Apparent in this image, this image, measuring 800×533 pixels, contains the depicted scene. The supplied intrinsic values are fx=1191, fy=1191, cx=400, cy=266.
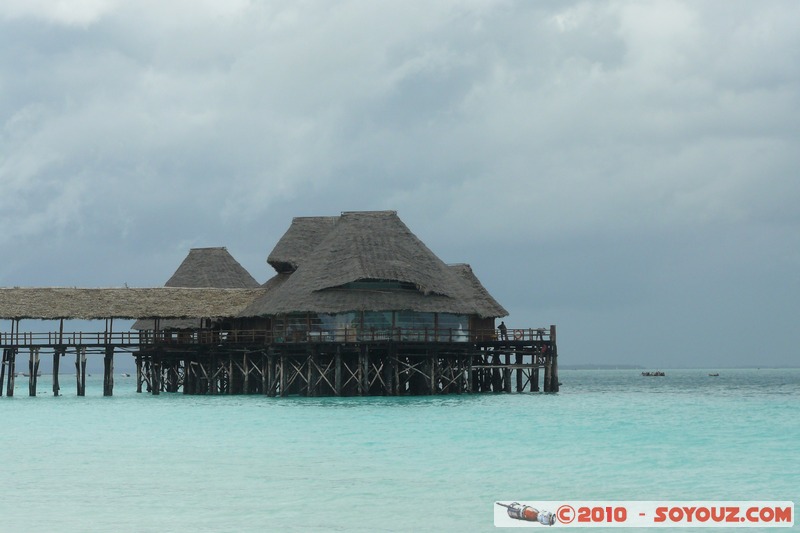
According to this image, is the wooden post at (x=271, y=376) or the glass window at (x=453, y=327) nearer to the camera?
the glass window at (x=453, y=327)

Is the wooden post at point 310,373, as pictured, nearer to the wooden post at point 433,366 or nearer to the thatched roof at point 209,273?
the wooden post at point 433,366

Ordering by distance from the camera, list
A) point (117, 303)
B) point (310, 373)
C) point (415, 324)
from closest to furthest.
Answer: point (310, 373) → point (415, 324) → point (117, 303)

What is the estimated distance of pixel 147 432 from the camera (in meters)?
32.8

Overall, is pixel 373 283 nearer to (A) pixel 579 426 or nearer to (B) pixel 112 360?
(B) pixel 112 360

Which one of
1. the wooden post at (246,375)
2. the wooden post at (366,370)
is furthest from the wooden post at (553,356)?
the wooden post at (246,375)

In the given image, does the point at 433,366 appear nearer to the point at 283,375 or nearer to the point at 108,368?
the point at 283,375

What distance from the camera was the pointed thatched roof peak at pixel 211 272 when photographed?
2569 inches

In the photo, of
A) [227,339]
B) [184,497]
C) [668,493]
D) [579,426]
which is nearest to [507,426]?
[579,426]

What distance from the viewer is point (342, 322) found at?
159 ft

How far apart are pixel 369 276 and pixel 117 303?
12024 mm

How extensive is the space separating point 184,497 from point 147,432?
1222 centimetres

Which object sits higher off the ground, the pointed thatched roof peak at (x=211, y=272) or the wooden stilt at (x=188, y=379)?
the pointed thatched roof peak at (x=211, y=272)

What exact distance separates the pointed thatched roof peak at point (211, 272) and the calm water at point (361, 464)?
79.2 ft

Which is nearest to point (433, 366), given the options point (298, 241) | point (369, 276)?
point (369, 276)
